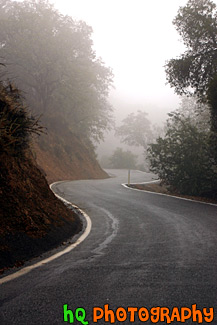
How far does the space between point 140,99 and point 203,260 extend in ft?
584

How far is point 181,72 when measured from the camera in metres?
18.0

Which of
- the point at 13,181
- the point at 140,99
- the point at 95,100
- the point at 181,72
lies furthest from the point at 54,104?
the point at 140,99

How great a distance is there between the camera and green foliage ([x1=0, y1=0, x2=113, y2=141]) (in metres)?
31.1

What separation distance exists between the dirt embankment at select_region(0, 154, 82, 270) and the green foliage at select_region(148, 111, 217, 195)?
9.25 metres

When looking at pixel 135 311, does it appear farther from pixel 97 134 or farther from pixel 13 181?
pixel 97 134

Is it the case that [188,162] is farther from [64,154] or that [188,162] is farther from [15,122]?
[64,154]

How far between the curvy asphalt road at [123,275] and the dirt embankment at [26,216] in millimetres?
618

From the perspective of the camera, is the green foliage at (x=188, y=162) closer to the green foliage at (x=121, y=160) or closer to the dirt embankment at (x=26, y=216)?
the dirt embankment at (x=26, y=216)

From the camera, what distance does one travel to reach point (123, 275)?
4535 millimetres

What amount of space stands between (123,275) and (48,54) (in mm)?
30640

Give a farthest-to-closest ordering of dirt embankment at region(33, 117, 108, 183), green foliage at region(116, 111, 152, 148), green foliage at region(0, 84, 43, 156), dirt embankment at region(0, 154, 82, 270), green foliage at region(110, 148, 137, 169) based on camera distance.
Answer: green foliage at region(116, 111, 152, 148)
green foliage at region(110, 148, 137, 169)
dirt embankment at region(33, 117, 108, 183)
green foliage at region(0, 84, 43, 156)
dirt embankment at region(0, 154, 82, 270)

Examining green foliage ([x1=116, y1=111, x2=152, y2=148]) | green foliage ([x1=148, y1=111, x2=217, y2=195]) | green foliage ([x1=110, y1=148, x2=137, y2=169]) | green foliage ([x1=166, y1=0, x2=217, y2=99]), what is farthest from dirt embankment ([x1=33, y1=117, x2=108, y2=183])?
green foliage ([x1=116, y1=111, x2=152, y2=148])

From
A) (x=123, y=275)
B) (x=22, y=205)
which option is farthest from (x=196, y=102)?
(x=123, y=275)

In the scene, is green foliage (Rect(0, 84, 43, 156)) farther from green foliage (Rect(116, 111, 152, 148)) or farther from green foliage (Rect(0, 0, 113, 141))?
green foliage (Rect(116, 111, 152, 148))
